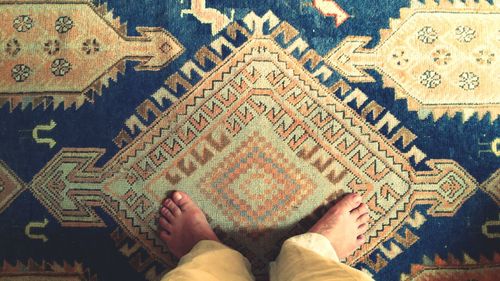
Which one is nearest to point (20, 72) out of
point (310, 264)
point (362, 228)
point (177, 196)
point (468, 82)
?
point (177, 196)

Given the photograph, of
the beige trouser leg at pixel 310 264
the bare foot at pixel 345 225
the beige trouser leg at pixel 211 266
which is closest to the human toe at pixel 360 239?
the bare foot at pixel 345 225

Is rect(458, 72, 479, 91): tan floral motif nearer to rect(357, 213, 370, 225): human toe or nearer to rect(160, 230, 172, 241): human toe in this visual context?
rect(357, 213, 370, 225): human toe

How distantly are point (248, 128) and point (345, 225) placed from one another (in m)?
0.37

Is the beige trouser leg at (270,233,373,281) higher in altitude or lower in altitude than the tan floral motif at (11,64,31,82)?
lower

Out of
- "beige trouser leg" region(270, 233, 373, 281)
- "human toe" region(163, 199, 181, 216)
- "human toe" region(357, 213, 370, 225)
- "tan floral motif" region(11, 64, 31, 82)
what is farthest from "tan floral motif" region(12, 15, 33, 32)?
"human toe" region(357, 213, 370, 225)

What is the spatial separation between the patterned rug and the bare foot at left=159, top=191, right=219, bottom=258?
31 mm

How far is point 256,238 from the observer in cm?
120

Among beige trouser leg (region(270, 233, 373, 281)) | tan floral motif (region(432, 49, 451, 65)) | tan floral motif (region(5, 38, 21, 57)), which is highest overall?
tan floral motif (region(5, 38, 21, 57))

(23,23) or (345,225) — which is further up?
(23,23)

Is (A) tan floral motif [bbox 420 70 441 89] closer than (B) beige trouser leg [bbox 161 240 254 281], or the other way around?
(B) beige trouser leg [bbox 161 240 254 281]

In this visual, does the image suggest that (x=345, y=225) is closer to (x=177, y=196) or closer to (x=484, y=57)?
(x=177, y=196)

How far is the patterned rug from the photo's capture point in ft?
3.91

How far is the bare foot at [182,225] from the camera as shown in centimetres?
117

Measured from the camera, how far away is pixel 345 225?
1169 mm
